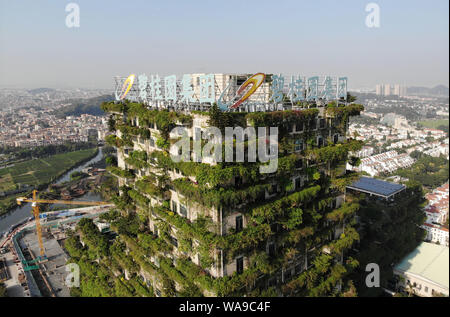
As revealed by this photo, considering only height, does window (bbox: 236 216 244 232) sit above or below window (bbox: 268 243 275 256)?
above

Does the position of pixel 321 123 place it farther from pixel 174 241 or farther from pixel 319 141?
pixel 174 241

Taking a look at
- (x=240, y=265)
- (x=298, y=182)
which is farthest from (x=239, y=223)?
(x=298, y=182)

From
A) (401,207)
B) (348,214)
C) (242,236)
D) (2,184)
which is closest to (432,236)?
(401,207)

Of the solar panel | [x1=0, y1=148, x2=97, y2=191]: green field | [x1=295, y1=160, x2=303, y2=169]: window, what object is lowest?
[x1=0, y1=148, x2=97, y2=191]: green field

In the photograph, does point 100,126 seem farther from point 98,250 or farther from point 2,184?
point 98,250

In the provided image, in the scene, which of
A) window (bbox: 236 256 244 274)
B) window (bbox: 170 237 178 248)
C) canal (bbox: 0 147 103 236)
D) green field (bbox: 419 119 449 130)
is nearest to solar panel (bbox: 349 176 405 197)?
window (bbox: 236 256 244 274)

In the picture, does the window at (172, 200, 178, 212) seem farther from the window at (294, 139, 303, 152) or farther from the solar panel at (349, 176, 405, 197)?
the solar panel at (349, 176, 405, 197)

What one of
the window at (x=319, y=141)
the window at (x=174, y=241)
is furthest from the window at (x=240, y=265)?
the window at (x=319, y=141)
